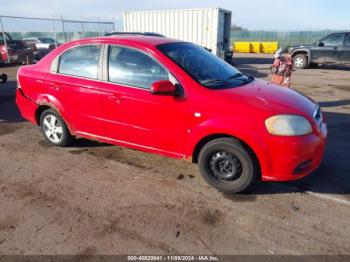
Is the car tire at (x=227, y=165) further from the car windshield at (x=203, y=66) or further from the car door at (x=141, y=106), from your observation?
the car windshield at (x=203, y=66)

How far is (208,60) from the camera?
172 inches

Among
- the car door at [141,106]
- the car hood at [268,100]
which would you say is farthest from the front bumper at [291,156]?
the car door at [141,106]

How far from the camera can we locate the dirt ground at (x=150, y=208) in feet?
9.23

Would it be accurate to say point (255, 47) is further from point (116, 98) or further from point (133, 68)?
point (116, 98)

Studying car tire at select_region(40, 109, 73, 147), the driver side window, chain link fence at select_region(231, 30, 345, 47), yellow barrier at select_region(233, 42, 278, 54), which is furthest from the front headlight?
chain link fence at select_region(231, 30, 345, 47)

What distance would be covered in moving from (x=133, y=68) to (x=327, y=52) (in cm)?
1521

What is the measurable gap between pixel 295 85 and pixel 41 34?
22.5m

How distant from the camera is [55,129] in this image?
4930 mm

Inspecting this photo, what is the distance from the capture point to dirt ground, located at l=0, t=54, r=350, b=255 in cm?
281

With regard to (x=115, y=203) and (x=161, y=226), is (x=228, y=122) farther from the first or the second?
(x=115, y=203)

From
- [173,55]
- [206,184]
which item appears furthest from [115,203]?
[173,55]

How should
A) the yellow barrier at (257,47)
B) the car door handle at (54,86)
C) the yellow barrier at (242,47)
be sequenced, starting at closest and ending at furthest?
the car door handle at (54,86) < the yellow barrier at (257,47) < the yellow barrier at (242,47)

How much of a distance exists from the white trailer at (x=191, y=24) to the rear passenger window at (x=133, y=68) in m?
12.7

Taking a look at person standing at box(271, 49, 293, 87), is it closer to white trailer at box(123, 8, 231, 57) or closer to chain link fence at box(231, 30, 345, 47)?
white trailer at box(123, 8, 231, 57)
